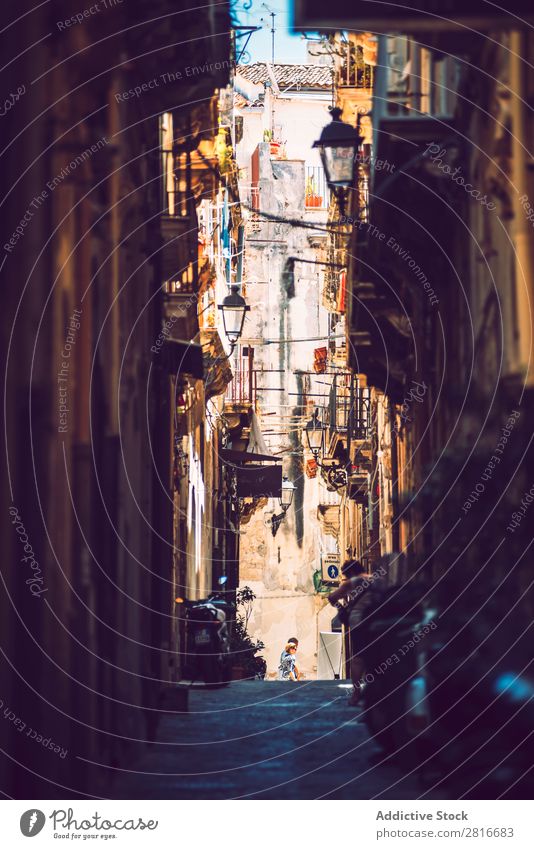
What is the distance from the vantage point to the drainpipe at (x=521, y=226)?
9.57 m

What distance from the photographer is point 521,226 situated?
32.6ft

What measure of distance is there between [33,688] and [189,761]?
204 centimetres

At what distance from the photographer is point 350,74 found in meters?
18.6

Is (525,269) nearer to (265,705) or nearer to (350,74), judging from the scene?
(265,705)

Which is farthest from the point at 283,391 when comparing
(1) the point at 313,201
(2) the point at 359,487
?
(2) the point at 359,487

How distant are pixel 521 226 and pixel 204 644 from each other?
330 inches

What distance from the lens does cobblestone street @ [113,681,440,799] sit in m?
9.14

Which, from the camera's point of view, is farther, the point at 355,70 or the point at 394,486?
the point at 394,486

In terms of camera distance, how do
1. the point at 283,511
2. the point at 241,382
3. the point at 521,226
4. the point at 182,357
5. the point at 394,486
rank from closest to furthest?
the point at 521,226
the point at 182,357
the point at 394,486
the point at 241,382
the point at 283,511

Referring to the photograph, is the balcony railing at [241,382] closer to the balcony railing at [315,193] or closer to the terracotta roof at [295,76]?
the balcony railing at [315,193]

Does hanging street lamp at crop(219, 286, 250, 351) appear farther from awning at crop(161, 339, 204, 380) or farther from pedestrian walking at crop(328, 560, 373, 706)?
pedestrian walking at crop(328, 560, 373, 706)
